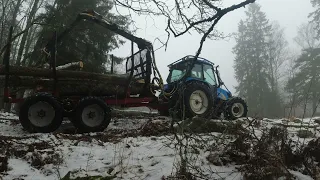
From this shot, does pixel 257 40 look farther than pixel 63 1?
Yes

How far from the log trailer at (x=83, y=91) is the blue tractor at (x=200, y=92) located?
4 centimetres

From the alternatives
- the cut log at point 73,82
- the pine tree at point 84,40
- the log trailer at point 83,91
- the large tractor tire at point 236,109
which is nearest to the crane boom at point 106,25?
the log trailer at point 83,91

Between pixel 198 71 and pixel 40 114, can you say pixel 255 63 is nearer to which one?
pixel 198 71

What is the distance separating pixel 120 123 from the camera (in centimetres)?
830

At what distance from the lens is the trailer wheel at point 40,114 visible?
6297 mm

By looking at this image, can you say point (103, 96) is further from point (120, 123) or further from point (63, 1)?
point (63, 1)

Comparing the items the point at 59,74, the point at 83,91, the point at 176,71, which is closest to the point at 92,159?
the point at 59,74

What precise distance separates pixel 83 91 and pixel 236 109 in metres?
5.58

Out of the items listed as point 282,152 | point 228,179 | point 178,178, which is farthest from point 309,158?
point 178,178

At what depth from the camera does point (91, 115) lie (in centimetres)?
690

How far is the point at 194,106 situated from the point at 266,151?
5772mm

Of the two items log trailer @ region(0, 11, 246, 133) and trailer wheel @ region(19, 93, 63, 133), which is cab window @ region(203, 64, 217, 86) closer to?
log trailer @ region(0, 11, 246, 133)

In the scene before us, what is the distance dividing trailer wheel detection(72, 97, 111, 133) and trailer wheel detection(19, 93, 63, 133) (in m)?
0.41

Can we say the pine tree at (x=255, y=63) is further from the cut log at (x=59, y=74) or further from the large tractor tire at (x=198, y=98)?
the cut log at (x=59, y=74)
